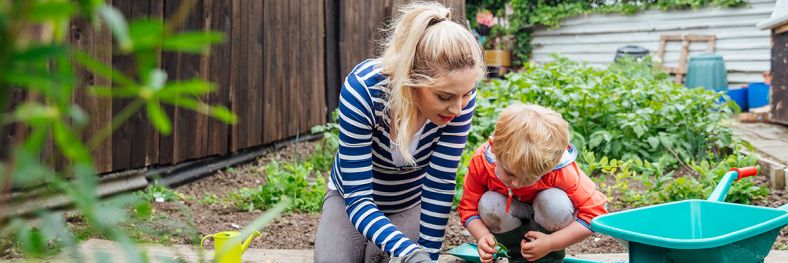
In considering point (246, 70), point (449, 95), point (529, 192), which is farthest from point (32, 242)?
point (246, 70)

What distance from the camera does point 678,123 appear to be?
4.96 meters

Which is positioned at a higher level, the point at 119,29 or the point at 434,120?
the point at 119,29

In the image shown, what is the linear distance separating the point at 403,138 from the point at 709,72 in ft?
32.0

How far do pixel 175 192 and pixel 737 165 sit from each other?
2.69 meters

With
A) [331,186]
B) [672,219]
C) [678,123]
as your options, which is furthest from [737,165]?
[331,186]

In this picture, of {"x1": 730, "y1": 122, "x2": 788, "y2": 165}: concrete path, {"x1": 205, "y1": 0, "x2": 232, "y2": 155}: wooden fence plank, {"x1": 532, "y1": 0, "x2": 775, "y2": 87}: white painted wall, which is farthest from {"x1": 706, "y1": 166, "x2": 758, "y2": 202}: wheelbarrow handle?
{"x1": 532, "y1": 0, "x2": 775, "y2": 87}: white painted wall

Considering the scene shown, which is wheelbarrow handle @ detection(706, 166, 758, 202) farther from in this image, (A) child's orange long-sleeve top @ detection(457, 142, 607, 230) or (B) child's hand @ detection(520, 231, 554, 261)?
(B) child's hand @ detection(520, 231, 554, 261)

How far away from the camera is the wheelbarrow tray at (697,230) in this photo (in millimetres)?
1922

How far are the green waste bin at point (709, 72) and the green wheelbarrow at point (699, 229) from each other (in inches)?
361

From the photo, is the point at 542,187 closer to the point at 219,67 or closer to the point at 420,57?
the point at 420,57

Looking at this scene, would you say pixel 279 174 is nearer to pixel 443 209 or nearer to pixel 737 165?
pixel 443 209

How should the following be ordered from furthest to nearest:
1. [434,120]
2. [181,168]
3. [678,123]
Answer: [678,123]
[181,168]
[434,120]

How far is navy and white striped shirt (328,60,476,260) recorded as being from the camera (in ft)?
7.89

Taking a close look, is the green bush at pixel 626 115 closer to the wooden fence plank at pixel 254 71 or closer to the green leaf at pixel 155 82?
the wooden fence plank at pixel 254 71
